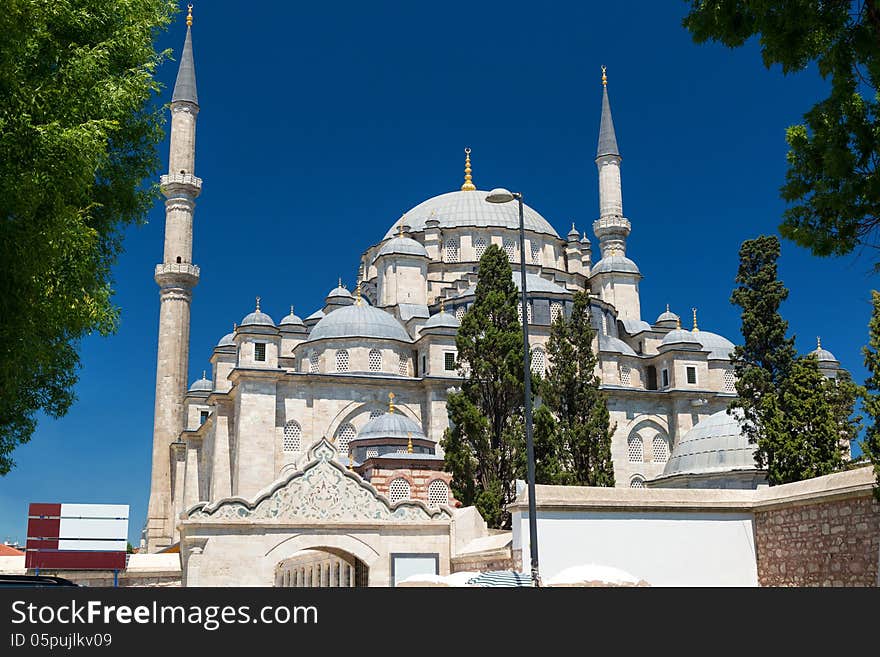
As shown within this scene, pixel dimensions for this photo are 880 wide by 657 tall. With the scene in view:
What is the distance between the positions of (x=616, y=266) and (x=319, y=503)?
27.5 metres

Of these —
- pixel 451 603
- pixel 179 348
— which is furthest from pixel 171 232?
pixel 451 603

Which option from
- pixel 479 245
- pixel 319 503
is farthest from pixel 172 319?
pixel 319 503

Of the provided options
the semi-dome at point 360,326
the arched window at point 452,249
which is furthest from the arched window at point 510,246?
the semi-dome at point 360,326

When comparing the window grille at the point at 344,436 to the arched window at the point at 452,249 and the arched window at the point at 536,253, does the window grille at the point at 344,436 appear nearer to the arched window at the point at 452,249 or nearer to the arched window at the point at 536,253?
the arched window at the point at 452,249

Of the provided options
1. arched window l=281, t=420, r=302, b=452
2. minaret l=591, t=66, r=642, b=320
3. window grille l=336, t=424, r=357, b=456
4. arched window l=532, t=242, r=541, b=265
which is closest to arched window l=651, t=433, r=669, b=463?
minaret l=591, t=66, r=642, b=320

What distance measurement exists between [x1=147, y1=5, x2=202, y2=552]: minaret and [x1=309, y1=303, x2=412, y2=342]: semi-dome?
20.7ft

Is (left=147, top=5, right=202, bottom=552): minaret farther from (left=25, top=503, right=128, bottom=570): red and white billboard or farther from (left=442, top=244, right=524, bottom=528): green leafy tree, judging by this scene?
(left=25, top=503, right=128, bottom=570): red and white billboard

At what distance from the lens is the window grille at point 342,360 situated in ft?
111

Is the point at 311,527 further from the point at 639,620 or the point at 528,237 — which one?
the point at 528,237

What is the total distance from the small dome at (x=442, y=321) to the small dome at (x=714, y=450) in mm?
10369

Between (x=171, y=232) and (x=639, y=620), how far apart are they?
35.5 metres

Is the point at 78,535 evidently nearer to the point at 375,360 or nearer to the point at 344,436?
the point at 344,436

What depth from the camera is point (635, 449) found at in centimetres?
3566

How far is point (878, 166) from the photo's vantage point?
8828 millimetres
